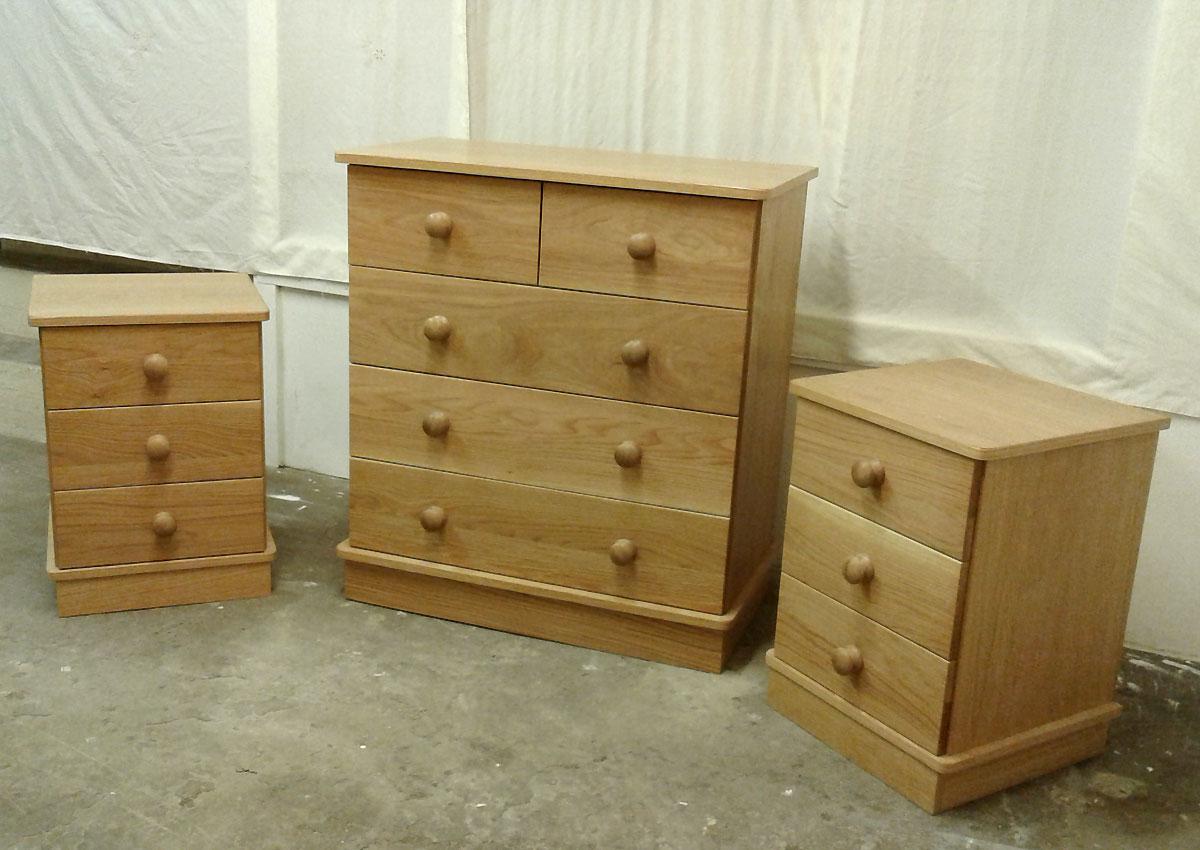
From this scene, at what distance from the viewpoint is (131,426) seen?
2104 mm

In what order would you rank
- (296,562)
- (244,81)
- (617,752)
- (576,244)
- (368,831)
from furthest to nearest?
(244,81) < (296,562) < (576,244) < (617,752) < (368,831)

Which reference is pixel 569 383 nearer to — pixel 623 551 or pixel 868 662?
pixel 623 551

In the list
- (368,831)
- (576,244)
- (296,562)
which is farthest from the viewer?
(296,562)

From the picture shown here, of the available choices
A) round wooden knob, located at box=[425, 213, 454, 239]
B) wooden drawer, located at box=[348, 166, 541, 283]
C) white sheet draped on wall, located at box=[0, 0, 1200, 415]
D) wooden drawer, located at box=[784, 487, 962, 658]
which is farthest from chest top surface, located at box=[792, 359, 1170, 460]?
round wooden knob, located at box=[425, 213, 454, 239]

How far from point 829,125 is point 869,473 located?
2.66 feet

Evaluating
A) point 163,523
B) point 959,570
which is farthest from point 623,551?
point 163,523

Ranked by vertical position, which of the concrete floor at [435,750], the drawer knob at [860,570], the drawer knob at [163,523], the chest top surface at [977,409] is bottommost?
the concrete floor at [435,750]

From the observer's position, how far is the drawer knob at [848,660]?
180 centimetres

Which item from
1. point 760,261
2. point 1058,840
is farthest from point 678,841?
point 760,261

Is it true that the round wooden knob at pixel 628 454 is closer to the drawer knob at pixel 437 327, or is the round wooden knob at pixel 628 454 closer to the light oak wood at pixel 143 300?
the drawer knob at pixel 437 327

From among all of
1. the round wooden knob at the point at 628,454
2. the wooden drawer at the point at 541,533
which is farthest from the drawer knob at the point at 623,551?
the round wooden knob at the point at 628,454

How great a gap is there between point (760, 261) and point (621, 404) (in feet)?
1.07

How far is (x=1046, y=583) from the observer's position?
1712 mm

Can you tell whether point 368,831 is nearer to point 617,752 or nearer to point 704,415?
point 617,752
